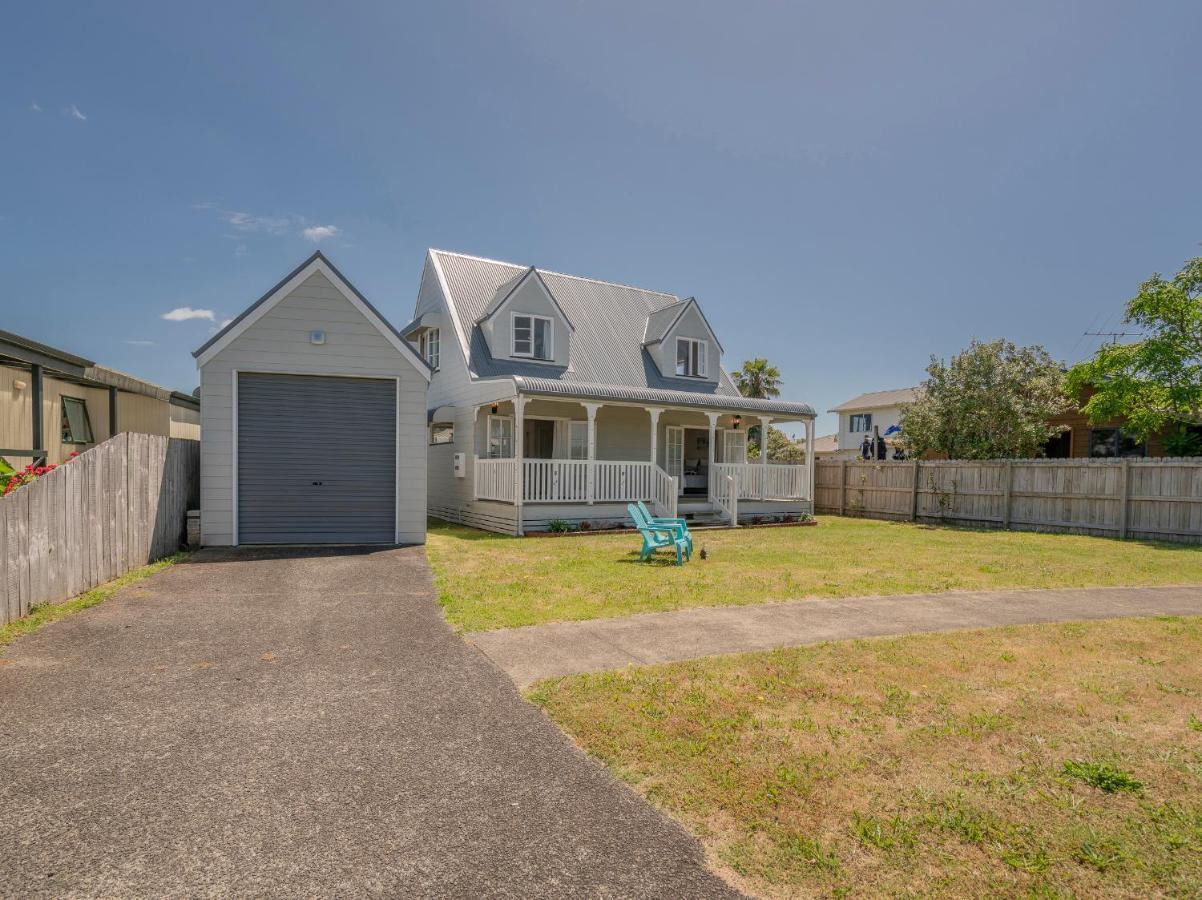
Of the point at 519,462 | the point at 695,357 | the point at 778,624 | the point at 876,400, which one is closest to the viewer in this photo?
the point at 778,624

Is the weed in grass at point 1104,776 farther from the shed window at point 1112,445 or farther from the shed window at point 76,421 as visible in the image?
the shed window at point 1112,445

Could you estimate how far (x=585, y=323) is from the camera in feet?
70.8

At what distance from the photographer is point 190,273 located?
18.5 metres

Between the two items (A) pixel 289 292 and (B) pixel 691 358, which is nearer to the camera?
(A) pixel 289 292

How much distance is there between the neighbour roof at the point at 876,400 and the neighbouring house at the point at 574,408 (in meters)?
27.9

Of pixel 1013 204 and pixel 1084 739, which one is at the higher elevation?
pixel 1013 204

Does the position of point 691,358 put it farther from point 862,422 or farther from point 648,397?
point 862,422

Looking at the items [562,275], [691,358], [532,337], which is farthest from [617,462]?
[562,275]

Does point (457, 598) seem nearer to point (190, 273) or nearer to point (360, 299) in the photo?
point (360, 299)

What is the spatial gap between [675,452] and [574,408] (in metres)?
4.62

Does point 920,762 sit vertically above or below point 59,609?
above

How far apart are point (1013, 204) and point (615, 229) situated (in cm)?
1333

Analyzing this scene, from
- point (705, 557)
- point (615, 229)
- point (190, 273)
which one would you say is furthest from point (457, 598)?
point (190, 273)

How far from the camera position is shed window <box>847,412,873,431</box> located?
156ft
